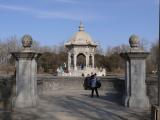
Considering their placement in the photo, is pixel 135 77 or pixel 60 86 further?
pixel 60 86

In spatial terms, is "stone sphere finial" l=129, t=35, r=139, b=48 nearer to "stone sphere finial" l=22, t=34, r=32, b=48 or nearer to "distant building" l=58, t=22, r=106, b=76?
"stone sphere finial" l=22, t=34, r=32, b=48

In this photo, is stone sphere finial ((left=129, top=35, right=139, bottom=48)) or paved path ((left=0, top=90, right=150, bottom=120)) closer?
paved path ((left=0, top=90, right=150, bottom=120))

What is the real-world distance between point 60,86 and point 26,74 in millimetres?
12761

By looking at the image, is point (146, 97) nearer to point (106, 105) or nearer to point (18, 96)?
point (106, 105)

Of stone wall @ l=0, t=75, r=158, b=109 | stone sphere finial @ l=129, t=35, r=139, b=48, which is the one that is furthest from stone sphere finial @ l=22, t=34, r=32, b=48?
stone sphere finial @ l=129, t=35, r=139, b=48

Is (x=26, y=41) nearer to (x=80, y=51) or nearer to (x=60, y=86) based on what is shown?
(x=60, y=86)

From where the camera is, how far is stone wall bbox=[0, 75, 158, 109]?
19.0 metres

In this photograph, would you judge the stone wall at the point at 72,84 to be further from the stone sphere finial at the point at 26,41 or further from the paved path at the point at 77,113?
the paved path at the point at 77,113

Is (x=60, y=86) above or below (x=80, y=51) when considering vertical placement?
below

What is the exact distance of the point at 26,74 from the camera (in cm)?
1864

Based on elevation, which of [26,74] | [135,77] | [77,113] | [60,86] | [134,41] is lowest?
[77,113]

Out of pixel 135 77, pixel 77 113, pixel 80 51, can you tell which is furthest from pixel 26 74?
pixel 80 51

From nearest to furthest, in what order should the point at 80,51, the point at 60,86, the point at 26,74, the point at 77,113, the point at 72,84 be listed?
the point at 77,113 → the point at 26,74 → the point at 60,86 → the point at 72,84 → the point at 80,51

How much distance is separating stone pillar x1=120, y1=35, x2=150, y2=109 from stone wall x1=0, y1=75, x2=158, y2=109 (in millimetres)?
901
